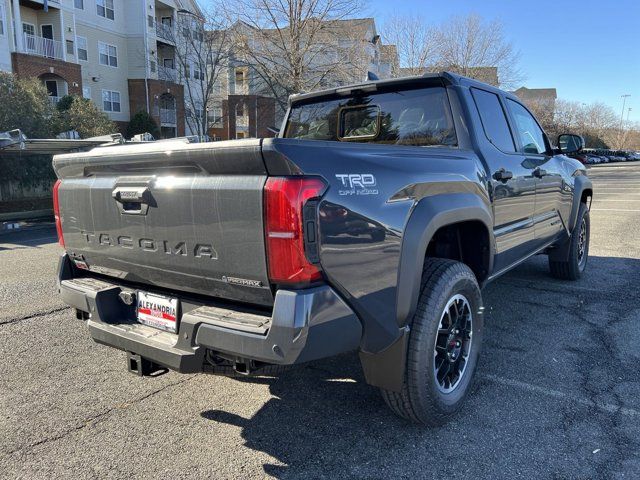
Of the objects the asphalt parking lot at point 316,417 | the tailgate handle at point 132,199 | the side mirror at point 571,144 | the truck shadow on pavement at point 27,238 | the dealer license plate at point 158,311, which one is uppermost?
the side mirror at point 571,144

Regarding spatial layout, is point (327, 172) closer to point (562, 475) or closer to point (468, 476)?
point (468, 476)

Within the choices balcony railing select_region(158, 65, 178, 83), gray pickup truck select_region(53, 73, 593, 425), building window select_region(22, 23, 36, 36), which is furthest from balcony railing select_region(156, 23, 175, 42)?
gray pickup truck select_region(53, 73, 593, 425)

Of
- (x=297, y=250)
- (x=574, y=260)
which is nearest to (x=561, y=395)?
(x=297, y=250)

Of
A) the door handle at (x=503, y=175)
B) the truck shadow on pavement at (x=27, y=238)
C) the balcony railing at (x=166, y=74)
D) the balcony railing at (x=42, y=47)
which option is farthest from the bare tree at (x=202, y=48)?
the door handle at (x=503, y=175)

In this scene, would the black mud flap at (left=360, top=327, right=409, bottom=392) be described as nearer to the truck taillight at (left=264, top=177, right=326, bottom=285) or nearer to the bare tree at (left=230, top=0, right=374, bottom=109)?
the truck taillight at (left=264, top=177, right=326, bottom=285)

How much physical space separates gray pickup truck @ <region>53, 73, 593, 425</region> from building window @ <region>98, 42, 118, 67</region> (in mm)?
34074

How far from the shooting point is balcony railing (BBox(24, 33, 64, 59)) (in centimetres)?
2762

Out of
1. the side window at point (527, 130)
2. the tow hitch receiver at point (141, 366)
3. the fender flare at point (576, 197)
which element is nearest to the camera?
the tow hitch receiver at point (141, 366)

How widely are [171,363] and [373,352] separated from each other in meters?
1.00

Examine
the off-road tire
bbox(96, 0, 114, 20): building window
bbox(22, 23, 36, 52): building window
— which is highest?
bbox(96, 0, 114, 20): building window

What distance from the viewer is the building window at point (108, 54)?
3272 cm

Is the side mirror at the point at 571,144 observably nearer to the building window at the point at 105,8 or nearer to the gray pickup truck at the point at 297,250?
the gray pickup truck at the point at 297,250

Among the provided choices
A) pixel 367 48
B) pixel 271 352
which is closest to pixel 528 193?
pixel 271 352

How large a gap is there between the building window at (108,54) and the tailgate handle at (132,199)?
113 feet
